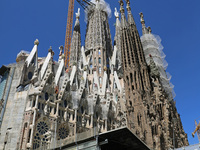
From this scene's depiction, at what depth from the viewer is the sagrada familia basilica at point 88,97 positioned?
75.3ft

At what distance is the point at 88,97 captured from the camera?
3070 cm

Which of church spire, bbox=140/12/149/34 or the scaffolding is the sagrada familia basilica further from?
church spire, bbox=140/12/149/34

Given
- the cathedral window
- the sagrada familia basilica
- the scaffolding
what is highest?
the scaffolding

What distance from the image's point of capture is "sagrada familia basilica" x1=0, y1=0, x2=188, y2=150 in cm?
2294

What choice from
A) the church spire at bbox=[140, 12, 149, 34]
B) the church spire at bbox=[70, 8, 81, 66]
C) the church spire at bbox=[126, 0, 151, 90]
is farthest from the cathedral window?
the church spire at bbox=[140, 12, 149, 34]

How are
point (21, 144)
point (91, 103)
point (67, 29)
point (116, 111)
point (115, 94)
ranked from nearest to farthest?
point (21, 144) → point (91, 103) → point (116, 111) → point (115, 94) → point (67, 29)

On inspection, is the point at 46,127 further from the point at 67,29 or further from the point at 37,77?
the point at 67,29

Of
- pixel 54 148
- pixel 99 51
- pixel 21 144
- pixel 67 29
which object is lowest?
pixel 54 148

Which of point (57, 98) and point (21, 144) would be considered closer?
point (21, 144)

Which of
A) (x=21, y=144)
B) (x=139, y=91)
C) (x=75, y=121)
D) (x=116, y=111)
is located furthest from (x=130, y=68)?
(x=21, y=144)

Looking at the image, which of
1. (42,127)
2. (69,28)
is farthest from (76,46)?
(42,127)

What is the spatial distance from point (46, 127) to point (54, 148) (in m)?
6.62

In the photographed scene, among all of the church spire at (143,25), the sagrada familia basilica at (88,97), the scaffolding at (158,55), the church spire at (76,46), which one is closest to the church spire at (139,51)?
the sagrada familia basilica at (88,97)

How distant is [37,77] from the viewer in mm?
25859
